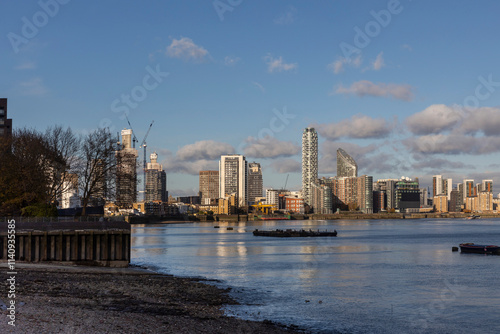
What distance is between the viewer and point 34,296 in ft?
105

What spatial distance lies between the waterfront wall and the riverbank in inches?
354

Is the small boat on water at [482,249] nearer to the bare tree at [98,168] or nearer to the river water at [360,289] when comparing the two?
the river water at [360,289]

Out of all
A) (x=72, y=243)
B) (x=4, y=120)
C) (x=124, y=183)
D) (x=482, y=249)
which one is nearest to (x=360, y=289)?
(x=72, y=243)

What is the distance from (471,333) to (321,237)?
128547mm

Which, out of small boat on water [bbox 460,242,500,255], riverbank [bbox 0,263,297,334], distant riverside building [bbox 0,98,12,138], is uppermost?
distant riverside building [bbox 0,98,12,138]

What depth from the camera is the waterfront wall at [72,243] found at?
5766 centimetres

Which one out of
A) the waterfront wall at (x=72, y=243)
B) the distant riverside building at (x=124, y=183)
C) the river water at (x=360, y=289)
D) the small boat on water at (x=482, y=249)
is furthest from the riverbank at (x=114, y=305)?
the small boat on water at (x=482, y=249)

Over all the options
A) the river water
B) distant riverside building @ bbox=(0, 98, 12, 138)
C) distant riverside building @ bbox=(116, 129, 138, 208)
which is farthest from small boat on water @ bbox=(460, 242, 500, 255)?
distant riverside building @ bbox=(0, 98, 12, 138)

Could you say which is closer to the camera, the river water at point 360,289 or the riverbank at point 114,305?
the riverbank at point 114,305

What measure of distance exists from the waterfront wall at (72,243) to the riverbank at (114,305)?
29.5ft

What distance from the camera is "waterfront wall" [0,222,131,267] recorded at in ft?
189

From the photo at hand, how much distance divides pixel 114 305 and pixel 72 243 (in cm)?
2856

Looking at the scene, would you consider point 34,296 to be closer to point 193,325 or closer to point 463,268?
point 193,325

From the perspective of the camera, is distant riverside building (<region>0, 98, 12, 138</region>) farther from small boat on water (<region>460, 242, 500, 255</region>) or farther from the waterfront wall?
small boat on water (<region>460, 242, 500, 255</region>)
